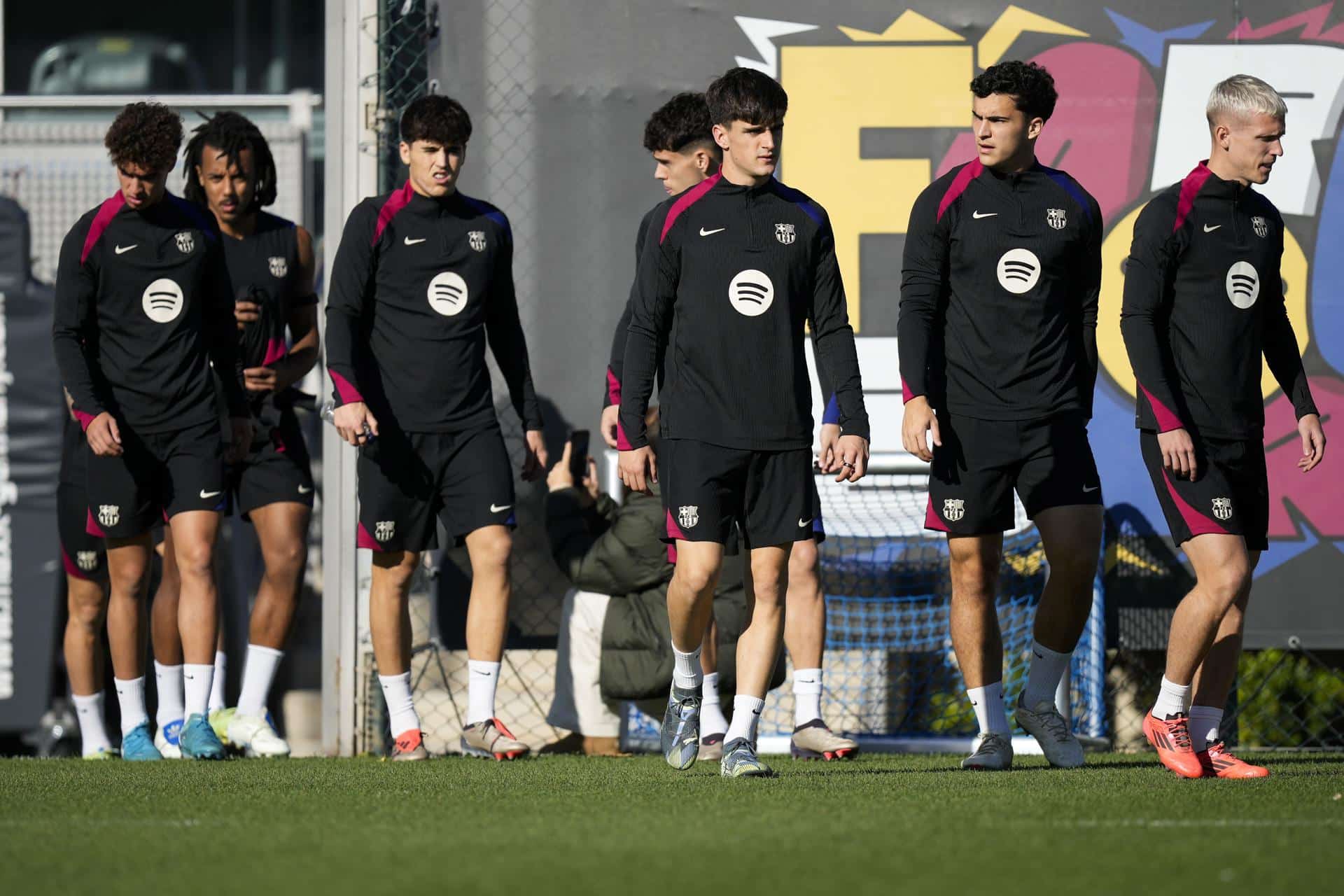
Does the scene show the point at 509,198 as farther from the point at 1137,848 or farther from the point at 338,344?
the point at 1137,848

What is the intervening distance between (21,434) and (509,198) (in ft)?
8.21

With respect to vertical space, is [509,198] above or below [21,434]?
above

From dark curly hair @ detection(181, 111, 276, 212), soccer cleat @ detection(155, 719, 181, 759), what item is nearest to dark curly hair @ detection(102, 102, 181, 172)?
dark curly hair @ detection(181, 111, 276, 212)

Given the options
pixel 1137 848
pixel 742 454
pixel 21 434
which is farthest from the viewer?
pixel 21 434

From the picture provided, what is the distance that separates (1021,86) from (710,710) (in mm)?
2208

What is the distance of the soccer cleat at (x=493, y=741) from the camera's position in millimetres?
6016

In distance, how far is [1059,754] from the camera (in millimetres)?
5426

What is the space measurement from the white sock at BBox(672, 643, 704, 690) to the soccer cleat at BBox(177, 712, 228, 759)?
2005 millimetres

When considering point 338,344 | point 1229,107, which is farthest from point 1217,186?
point 338,344

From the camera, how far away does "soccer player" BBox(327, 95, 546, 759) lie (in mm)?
6074

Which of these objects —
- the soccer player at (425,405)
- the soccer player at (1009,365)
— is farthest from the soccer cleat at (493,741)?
the soccer player at (1009,365)

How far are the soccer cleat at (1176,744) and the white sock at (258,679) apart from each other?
131 inches

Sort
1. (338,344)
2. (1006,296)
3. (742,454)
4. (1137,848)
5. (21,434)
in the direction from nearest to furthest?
1. (1137,848)
2. (742,454)
3. (1006,296)
4. (338,344)
5. (21,434)

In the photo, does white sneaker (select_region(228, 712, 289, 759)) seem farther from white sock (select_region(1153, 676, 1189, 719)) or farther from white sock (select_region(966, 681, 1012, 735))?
white sock (select_region(1153, 676, 1189, 719))
